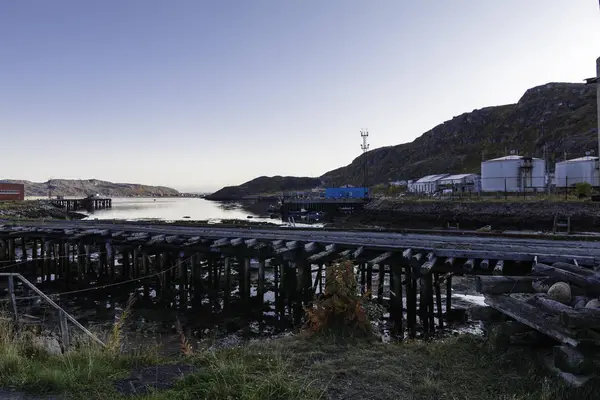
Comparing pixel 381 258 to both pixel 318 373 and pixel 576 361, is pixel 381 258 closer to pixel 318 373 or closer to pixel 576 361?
pixel 318 373

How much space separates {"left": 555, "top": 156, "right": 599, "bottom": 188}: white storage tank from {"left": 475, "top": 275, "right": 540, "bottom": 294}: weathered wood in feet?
197

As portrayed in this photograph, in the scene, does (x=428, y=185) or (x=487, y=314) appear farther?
(x=428, y=185)

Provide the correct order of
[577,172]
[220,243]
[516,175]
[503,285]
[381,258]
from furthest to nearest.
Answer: [516,175], [577,172], [220,243], [381,258], [503,285]

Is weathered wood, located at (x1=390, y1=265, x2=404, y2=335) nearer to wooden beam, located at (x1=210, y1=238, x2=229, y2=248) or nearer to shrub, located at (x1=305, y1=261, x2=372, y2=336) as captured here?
shrub, located at (x1=305, y1=261, x2=372, y2=336)

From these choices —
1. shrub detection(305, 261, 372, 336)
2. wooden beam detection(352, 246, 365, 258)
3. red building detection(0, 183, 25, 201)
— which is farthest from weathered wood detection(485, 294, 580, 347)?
red building detection(0, 183, 25, 201)

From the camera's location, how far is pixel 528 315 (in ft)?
18.0

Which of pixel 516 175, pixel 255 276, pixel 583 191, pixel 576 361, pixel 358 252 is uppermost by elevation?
pixel 516 175

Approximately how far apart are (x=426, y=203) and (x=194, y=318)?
4605 cm

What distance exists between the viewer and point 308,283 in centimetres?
1648

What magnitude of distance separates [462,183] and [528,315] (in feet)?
253

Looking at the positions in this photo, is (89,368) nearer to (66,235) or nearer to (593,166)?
(66,235)

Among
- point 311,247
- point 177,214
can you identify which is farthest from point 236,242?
point 177,214

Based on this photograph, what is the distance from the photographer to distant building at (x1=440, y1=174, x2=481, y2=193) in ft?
243

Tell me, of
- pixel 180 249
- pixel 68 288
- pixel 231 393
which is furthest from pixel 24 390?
pixel 68 288
